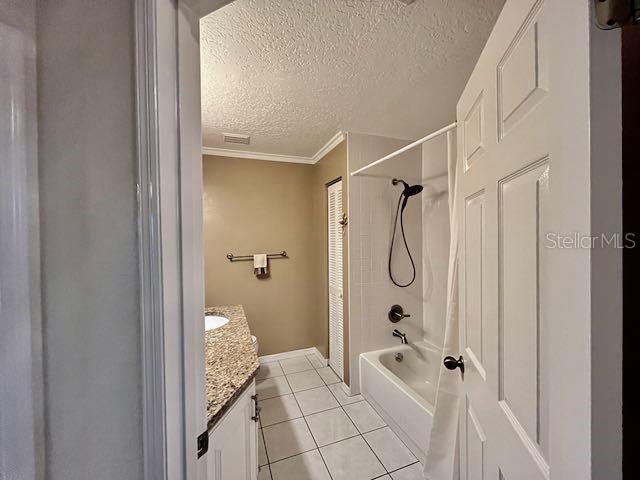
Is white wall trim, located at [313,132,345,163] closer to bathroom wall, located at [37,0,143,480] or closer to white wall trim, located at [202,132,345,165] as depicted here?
white wall trim, located at [202,132,345,165]

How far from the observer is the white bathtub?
1560mm

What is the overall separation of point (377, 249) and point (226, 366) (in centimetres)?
163

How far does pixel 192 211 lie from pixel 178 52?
347 millimetres

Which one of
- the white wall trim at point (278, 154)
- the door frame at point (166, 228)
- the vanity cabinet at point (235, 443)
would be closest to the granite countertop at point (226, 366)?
the vanity cabinet at point (235, 443)

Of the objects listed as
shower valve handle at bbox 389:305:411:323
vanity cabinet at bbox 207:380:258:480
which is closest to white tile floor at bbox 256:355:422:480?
vanity cabinet at bbox 207:380:258:480

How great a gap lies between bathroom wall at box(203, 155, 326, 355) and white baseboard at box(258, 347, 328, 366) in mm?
49

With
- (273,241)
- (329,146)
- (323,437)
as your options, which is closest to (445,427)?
(323,437)

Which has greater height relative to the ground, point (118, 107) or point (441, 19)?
point (441, 19)

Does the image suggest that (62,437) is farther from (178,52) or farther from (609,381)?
(609,381)

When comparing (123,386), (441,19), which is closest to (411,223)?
(441,19)

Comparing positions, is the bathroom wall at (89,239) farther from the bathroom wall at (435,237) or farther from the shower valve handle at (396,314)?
the bathroom wall at (435,237)

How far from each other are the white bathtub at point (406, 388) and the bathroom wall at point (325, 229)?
304 millimetres

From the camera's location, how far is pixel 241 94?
1.59 meters

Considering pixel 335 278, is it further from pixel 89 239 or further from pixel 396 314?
pixel 89 239
